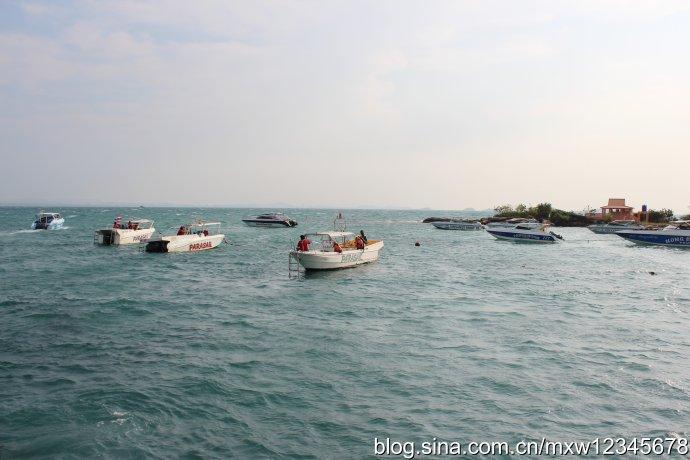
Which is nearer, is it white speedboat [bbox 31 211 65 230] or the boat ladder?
the boat ladder

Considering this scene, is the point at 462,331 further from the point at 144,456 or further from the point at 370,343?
the point at 144,456

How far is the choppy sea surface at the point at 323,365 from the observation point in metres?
9.79

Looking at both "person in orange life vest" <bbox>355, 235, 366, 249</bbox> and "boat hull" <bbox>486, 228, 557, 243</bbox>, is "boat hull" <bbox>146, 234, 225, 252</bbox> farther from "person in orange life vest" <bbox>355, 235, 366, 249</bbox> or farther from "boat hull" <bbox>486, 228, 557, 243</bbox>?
"boat hull" <bbox>486, 228, 557, 243</bbox>

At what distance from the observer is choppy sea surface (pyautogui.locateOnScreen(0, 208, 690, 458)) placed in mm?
9789

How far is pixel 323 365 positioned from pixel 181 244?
33.3 metres

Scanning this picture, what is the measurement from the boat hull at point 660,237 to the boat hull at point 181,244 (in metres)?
47.8

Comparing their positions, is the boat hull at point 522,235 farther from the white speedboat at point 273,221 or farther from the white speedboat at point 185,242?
the white speedboat at point 273,221

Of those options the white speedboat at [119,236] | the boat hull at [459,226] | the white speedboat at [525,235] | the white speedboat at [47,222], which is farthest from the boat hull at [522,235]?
the white speedboat at [47,222]

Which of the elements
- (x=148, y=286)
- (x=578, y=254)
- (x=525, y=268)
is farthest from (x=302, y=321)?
(x=578, y=254)

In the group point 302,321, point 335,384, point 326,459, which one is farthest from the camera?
point 302,321

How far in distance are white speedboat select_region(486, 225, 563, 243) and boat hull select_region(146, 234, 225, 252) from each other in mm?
36909

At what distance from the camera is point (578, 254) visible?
48.0 m

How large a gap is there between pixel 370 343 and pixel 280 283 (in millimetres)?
13576

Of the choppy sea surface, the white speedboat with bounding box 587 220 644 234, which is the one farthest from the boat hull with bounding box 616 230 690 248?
the choppy sea surface
